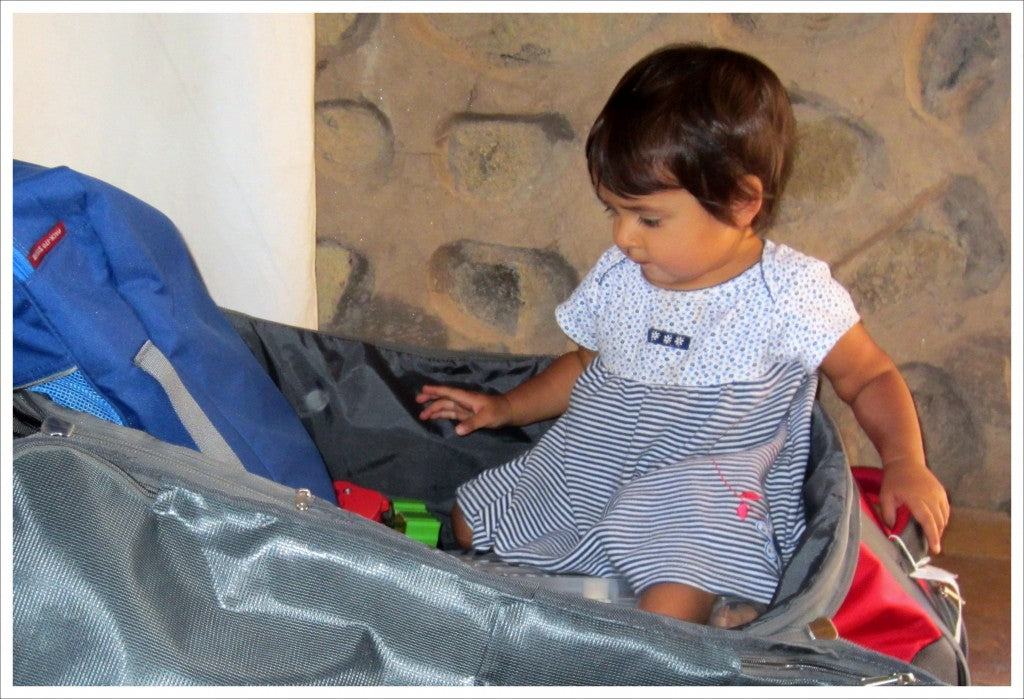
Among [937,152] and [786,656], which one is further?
[937,152]

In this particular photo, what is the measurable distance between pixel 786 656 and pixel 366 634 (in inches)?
9.8

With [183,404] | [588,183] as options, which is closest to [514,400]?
[588,183]

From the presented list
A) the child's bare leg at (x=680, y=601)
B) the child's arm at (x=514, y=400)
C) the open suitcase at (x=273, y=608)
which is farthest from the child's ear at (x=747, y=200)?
the open suitcase at (x=273, y=608)

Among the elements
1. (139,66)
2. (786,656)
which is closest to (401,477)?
(139,66)

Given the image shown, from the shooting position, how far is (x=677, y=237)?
102cm

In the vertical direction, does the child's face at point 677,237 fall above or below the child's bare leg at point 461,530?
above

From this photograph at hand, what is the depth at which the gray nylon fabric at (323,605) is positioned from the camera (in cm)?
58

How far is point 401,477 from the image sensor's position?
120 cm

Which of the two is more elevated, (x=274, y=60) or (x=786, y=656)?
(x=274, y=60)

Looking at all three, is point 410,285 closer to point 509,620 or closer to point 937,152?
point 937,152

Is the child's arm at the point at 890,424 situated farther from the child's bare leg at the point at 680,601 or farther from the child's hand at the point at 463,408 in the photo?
the child's hand at the point at 463,408

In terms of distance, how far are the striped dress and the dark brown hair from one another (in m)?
0.13

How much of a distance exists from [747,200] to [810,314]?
0.45 feet

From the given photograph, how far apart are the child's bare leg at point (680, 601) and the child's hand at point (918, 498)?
178 mm
